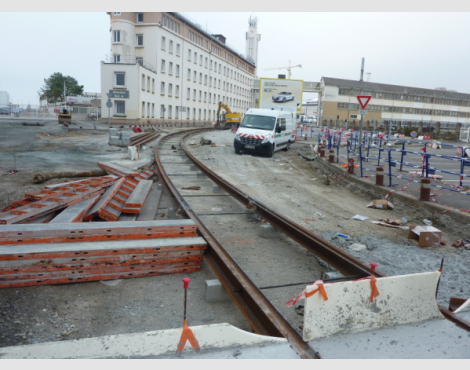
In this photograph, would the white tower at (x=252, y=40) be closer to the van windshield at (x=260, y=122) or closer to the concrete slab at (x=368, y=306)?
the van windshield at (x=260, y=122)

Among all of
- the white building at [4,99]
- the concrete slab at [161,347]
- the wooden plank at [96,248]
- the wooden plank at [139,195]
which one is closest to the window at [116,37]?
the white building at [4,99]

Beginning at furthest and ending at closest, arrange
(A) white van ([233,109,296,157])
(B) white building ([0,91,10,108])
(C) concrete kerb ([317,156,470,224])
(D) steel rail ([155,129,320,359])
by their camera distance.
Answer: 1. (B) white building ([0,91,10,108])
2. (A) white van ([233,109,296,157])
3. (C) concrete kerb ([317,156,470,224])
4. (D) steel rail ([155,129,320,359])

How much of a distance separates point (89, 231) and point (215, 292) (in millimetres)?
1840


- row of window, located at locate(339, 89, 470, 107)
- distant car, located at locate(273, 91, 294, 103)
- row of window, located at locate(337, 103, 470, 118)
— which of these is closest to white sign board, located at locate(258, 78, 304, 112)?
distant car, located at locate(273, 91, 294, 103)

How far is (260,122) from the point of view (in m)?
19.3

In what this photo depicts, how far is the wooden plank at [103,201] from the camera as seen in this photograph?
6125 mm

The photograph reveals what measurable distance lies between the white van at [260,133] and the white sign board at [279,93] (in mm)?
7534

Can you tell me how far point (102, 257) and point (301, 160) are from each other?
15101 millimetres

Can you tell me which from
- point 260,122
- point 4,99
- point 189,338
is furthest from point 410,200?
point 4,99

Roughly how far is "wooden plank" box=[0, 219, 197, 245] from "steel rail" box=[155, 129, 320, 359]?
1.72 feet

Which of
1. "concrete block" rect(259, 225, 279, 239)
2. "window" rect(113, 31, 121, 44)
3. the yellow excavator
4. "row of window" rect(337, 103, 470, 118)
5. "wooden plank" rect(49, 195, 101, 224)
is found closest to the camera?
"wooden plank" rect(49, 195, 101, 224)

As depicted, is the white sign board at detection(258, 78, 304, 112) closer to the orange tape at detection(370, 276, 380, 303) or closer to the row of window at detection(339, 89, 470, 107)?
the orange tape at detection(370, 276, 380, 303)

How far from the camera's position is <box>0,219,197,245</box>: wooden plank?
4434 mm

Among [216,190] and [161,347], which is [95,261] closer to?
[161,347]
